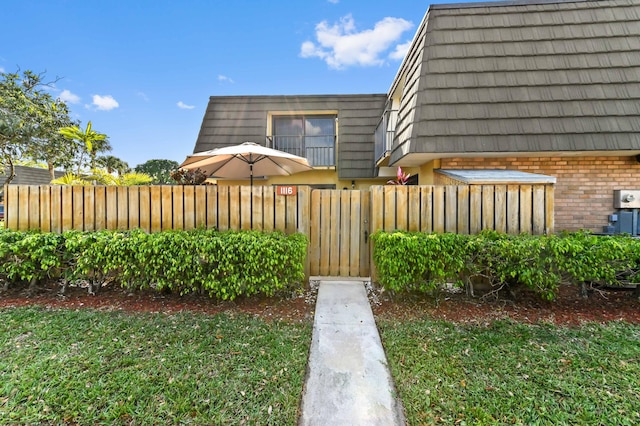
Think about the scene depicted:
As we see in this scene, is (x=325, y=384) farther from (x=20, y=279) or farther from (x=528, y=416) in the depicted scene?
(x=20, y=279)

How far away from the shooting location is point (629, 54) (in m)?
5.75

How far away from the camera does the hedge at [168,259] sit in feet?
11.6

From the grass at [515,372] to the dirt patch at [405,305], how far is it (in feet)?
0.92

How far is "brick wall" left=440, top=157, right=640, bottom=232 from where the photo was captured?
227 inches

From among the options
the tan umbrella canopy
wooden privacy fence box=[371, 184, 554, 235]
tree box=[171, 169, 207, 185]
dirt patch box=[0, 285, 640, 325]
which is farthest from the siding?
dirt patch box=[0, 285, 640, 325]

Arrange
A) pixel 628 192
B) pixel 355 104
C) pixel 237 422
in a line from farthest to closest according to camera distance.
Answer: pixel 355 104 → pixel 628 192 → pixel 237 422

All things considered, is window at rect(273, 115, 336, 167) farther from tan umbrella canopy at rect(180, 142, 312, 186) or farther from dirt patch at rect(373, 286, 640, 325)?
dirt patch at rect(373, 286, 640, 325)

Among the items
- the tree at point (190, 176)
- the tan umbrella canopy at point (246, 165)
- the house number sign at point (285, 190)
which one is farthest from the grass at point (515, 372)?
the tree at point (190, 176)

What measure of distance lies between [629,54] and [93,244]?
36.1ft

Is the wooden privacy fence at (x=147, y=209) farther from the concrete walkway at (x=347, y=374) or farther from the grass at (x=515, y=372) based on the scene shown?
the grass at (x=515, y=372)

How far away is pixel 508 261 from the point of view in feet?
11.4

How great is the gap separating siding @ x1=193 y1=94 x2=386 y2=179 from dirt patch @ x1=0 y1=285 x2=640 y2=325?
729cm

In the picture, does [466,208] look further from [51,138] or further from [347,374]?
[51,138]

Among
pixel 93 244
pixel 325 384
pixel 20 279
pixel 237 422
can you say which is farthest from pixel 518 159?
pixel 20 279
